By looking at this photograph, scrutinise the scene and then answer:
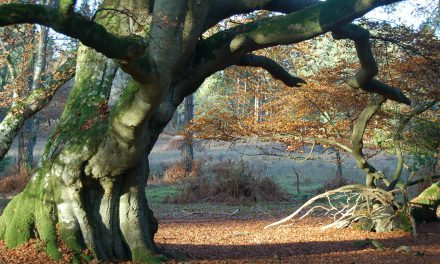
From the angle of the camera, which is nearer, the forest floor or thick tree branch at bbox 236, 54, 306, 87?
the forest floor

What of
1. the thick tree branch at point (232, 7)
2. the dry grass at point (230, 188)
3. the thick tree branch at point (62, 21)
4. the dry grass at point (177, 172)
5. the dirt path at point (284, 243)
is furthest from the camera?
the dry grass at point (177, 172)

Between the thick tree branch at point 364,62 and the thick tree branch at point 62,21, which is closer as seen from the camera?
the thick tree branch at point 62,21

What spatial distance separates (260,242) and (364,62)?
4224 mm

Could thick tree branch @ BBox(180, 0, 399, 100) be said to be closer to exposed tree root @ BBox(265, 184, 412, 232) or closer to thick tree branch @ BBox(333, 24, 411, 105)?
thick tree branch @ BBox(333, 24, 411, 105)

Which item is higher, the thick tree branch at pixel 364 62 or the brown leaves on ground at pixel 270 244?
the thick tree branch at pixel 364 62

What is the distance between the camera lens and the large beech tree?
559 cm

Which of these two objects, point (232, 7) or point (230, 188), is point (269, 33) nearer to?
point (232, 7)

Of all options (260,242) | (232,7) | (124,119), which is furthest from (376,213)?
(124,119)

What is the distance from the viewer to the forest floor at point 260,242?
24.3ft

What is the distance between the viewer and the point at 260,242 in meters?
10.2

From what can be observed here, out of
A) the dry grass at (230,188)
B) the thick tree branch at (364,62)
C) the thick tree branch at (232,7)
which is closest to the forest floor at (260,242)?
the dry grass at (230,188)

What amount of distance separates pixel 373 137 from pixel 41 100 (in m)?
9.39

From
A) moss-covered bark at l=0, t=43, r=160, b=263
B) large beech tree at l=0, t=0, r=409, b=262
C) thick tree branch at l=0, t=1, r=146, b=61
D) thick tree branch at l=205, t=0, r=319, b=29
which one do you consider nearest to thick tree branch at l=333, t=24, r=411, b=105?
large beech tree at l=0, t=0, r=409, b=262

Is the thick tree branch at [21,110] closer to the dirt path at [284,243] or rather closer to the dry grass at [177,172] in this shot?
the dirt path at [284,243]
